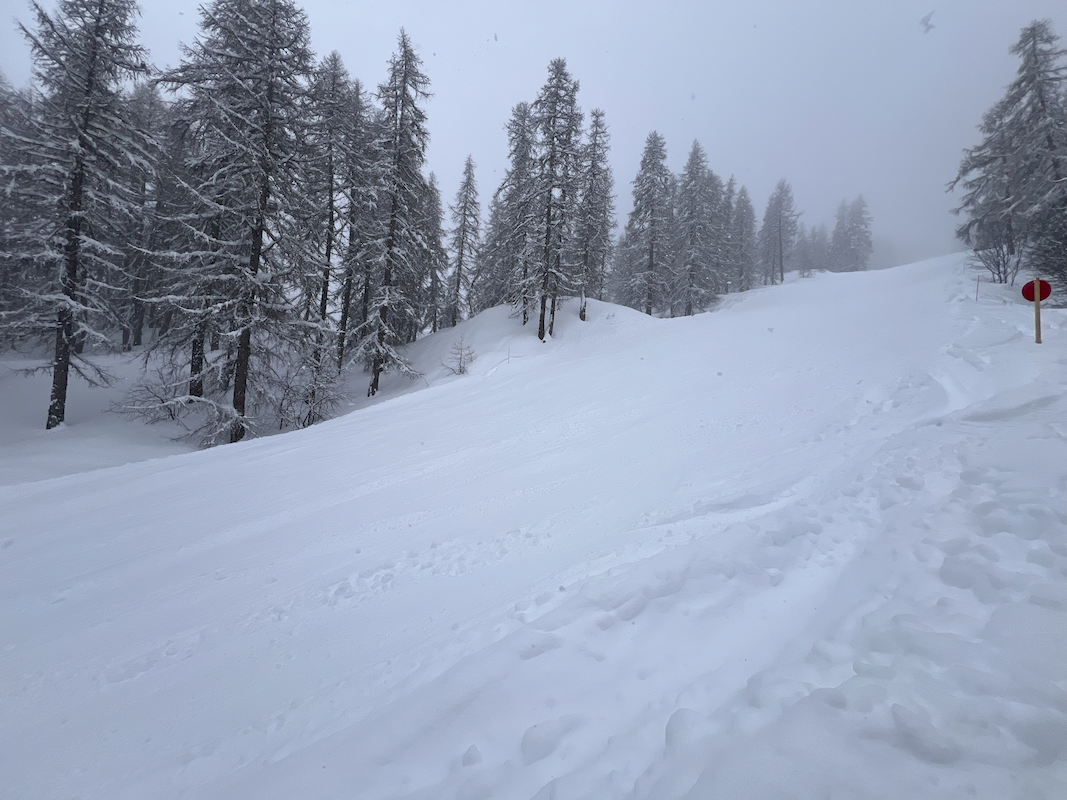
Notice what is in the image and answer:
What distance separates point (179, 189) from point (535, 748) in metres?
18.5

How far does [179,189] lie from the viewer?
43.3 feet

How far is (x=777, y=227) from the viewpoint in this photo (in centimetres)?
4519

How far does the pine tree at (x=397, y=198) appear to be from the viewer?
16344 mm

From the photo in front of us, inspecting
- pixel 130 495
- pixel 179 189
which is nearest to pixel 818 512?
pixel 130 495

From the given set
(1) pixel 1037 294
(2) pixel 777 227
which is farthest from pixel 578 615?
(2) pixel 777 227

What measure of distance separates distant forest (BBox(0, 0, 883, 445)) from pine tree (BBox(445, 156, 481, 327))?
8.08 metres

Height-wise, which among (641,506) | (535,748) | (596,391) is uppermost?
(596,391)

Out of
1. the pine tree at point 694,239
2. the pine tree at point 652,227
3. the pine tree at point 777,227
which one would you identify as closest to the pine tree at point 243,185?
the pine tree at point 652,227

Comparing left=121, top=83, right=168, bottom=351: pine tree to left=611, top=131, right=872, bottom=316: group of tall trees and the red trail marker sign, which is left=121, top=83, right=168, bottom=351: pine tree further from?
left=611, top=131, right=872, bottom=316: group of tall trees

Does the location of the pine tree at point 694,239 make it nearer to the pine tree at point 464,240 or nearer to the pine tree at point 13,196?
the pine tree at point 464,240

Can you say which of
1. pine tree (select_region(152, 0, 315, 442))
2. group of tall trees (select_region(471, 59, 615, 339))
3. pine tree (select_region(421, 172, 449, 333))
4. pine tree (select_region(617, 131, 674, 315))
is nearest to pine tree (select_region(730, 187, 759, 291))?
pine tree (select_region(617, 131, 674, 315))

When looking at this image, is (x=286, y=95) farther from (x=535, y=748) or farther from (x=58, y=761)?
(x=535, y=748)

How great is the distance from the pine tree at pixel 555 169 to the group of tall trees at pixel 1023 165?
57.2 feet

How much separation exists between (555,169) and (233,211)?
1349 centimetres
